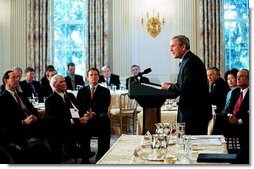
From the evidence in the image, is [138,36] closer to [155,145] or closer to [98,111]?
[98,111]

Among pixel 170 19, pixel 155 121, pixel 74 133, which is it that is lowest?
pixel 74 133

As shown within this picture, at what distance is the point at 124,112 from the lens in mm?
6703

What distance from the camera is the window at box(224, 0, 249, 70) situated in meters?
7.98

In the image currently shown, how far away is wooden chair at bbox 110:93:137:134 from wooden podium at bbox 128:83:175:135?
3557 mm

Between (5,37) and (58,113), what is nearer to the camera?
(58,113)

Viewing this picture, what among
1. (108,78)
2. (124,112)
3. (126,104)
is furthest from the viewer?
(108,78)

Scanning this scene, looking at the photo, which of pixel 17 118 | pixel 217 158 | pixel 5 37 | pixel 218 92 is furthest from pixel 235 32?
pixel 217 158

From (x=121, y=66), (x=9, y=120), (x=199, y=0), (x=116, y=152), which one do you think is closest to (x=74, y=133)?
(x=9, y=120)

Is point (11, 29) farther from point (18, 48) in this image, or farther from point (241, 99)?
point (241, 99)

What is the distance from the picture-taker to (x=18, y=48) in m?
8.38

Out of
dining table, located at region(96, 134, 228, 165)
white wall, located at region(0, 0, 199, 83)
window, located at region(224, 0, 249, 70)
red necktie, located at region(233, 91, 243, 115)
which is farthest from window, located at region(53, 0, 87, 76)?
dining table, located at region(96, 134, 228, 165)

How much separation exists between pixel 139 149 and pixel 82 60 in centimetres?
637

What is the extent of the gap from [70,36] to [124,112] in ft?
8.31

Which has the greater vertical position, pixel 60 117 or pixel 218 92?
pixel 218 92
